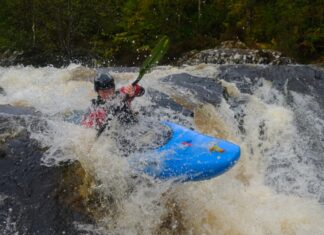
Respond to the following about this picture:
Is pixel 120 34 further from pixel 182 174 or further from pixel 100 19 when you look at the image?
pixel 182 174

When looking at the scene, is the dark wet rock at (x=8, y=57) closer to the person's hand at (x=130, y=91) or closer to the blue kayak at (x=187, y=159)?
the person's hand at (x=130, y=91)

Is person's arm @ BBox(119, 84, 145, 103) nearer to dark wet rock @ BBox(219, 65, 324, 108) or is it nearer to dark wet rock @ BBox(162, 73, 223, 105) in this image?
dark wet rock @ BBox(162, 73, 223, 105)

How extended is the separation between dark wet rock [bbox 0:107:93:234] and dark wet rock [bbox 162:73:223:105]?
3.19 meters

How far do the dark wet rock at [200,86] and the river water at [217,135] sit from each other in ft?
0.09

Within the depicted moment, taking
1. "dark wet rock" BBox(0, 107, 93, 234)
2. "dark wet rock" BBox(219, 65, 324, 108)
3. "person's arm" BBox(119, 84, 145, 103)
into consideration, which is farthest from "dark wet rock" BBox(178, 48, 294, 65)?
"dark wet rock" BBox(0, 107, 93, 234)

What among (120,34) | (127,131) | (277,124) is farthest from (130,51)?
(127,131)

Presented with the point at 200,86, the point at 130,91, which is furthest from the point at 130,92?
the point at 200,86

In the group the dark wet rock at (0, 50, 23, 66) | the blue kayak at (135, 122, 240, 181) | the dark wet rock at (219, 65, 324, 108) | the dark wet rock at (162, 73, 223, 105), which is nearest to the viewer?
the blue kayak at (135, 122, 240, 181)

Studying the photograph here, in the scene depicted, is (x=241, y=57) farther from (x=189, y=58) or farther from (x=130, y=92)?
(x=130, y=92)

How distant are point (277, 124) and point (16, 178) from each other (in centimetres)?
424

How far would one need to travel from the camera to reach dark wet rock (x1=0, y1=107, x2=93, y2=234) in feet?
15.1

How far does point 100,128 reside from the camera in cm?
509

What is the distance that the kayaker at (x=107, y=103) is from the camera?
16.8 feet

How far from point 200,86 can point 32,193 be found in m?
4.07
